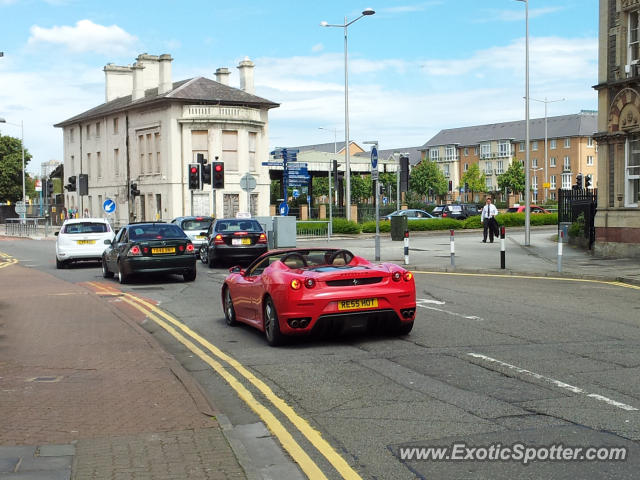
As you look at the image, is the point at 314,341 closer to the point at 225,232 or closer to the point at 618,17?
the point at 225,232

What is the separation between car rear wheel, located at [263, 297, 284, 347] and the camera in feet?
32.5

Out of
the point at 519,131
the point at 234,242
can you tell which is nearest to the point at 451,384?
the point at 234,242

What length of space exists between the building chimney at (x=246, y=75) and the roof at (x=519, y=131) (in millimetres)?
68728

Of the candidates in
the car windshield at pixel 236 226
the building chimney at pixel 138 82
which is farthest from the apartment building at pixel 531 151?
the car windshield at pixel 236 226

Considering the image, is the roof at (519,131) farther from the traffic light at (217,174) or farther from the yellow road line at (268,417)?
the yellow road line at (268,417)

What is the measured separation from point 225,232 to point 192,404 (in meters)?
17.7

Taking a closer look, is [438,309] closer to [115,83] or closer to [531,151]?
[115,83]

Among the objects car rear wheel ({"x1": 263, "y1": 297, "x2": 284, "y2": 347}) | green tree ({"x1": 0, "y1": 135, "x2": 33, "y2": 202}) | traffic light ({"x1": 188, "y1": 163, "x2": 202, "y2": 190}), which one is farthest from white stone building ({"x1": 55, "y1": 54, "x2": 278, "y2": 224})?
car rear wheel ({"x1": 263, "y1": 297, "x2": 284, "y2": 347})

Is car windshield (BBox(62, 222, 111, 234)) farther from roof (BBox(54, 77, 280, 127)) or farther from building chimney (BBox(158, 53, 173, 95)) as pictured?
building chimney (BBox(158, 53, 173, 95))

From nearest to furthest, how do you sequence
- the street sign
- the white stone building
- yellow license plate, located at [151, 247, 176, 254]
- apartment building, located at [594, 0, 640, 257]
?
yellow license plate, located at [151, 247, 176, 254], apartment building, located at [594, 0, 640, 257], the street sign, the white stone building

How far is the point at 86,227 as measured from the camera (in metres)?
25.6

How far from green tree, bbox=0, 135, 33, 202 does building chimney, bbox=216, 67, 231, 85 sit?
47.2 m

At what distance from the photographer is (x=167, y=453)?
5.55m

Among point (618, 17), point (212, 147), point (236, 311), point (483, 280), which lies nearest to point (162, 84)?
point (212, 147)
